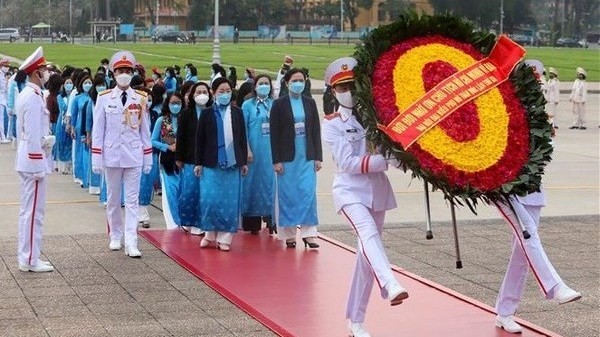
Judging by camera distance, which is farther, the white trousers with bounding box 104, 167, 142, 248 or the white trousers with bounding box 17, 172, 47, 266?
the white trousers with bounding box 104, 167, 142, 248

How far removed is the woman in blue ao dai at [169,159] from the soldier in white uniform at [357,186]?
5.13 m

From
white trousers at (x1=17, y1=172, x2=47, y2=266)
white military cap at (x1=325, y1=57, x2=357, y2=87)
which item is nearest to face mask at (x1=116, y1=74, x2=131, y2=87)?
white trousers at (x1=17, y1=172, x2=47, y2=266)

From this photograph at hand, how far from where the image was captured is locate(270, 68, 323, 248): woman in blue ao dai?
40.0ft

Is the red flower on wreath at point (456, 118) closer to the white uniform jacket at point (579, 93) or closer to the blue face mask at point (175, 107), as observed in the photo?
the blue face mask at point (175, 107)

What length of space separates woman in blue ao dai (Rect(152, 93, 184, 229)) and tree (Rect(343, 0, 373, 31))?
4155 inches

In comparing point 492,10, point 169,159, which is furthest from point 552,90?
point 492,10

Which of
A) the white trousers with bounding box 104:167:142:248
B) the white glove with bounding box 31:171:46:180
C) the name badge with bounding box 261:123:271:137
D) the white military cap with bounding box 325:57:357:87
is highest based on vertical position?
the white military cap with bounding box 325:57:357:87

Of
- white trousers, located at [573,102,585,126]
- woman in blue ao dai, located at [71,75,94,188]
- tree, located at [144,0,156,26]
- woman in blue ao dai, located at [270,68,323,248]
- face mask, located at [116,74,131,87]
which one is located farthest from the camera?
tree, located at [144,0,156,26]

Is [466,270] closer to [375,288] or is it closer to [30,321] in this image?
[375,288]

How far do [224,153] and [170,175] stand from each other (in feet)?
4.64

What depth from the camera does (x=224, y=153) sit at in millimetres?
12344

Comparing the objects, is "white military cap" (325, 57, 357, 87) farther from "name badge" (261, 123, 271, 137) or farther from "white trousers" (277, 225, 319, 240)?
"name badge" (261, 123, 271, 137)

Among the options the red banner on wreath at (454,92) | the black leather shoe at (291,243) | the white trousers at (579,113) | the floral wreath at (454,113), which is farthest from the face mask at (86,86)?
the white trousers at (579,113)

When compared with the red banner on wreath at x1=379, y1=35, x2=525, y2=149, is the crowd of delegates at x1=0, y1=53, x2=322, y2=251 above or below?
below
